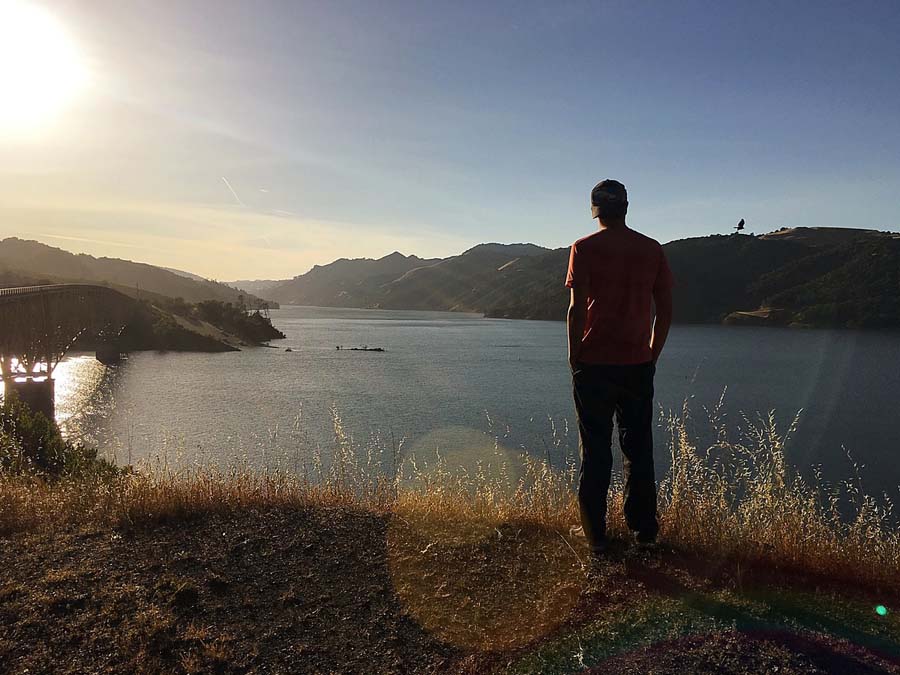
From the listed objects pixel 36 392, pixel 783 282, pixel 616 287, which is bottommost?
pixel 36 392

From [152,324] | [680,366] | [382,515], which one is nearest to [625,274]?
[382,515]

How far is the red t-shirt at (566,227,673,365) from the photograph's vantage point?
12.6 feet

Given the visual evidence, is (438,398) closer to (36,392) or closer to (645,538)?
(36,392)

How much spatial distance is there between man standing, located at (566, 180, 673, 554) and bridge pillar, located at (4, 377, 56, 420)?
39533 mm

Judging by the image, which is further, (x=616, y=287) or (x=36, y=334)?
(x=36, y=334)

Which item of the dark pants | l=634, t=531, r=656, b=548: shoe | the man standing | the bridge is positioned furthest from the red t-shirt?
the bridge

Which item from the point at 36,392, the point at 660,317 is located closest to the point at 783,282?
the point at 36,392

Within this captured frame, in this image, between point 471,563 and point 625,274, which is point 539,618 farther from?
point 625,274

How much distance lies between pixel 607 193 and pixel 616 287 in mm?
645

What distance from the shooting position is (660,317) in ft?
13.9

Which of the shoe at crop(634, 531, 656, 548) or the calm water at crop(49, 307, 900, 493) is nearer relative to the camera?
the shoe at crop(634, 531, 656, 548)

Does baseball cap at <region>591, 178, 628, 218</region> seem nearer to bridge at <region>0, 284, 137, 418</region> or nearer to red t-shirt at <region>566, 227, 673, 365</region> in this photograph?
red t-shirt at <region>566, 227, 673, 365</region>

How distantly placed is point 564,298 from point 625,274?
483 feet

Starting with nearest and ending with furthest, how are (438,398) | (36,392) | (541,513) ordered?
(541,513)
(36,392)
(438,398)
